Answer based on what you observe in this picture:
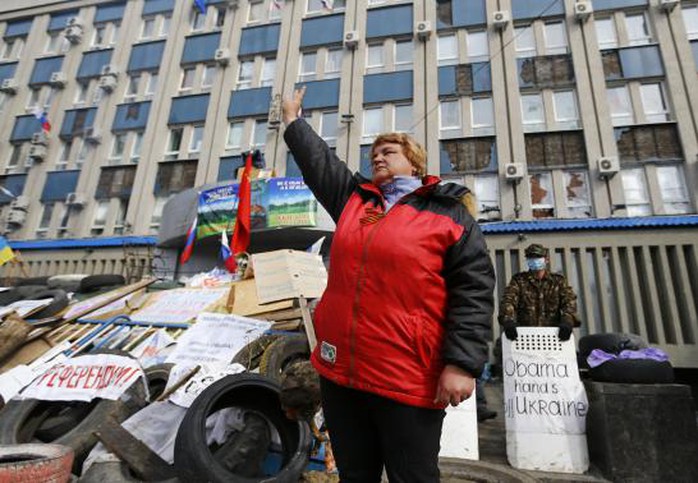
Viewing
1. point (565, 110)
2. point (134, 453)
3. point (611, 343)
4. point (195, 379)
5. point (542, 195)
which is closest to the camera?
point (134, 453)

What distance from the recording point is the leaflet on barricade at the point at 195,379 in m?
3.52

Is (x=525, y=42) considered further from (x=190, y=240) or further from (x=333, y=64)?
(x=190, y=240)

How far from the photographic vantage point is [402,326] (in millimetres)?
1662

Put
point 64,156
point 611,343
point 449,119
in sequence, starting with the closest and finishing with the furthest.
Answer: point 611,343, point 449,119, point 64,156

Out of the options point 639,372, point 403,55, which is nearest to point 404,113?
point 403,55

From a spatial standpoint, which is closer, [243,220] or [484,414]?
[484,414]

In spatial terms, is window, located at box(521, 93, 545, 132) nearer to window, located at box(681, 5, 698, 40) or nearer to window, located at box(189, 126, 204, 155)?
window, located at box(681, 5, 698, 40)

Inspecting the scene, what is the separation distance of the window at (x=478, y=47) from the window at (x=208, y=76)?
1273cm

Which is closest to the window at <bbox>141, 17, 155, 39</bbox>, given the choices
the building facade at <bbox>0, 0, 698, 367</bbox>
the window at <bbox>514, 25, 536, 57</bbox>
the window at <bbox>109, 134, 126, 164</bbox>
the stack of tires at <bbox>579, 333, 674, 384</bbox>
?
the building facade at <bbox>0, 0, 698, 367</bbox>

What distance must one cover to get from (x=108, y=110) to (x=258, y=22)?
9348mm

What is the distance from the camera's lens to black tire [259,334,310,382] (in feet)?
14.0

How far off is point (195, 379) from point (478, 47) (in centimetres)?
1814

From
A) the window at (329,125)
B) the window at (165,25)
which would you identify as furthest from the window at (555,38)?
the window at (165,25)

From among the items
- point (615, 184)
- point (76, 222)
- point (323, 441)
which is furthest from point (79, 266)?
point (615, 184)
